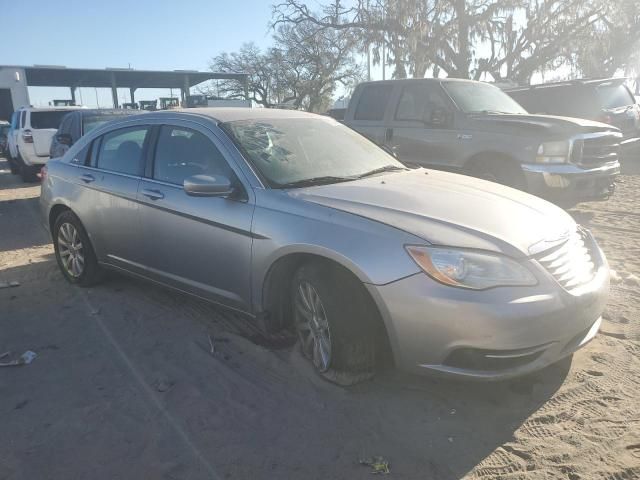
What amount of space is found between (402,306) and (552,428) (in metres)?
0.99

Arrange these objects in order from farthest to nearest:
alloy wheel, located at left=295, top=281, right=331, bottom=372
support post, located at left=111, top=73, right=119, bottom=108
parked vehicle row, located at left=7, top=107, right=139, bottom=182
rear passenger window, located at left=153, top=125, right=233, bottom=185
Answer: support post, located at left=111, top=73, right=119, bottom=108
parked vehicle row, located at left=7, top=107, right=139, bottom=182
rear passenger window, located at left=153, top=125, right=233, bottom=185
alloy wheel, located at left=295, top=281, right=331, bottom=372

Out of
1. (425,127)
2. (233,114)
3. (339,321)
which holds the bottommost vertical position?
(339,321)

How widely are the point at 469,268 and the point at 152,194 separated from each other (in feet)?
8.14

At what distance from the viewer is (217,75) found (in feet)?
151

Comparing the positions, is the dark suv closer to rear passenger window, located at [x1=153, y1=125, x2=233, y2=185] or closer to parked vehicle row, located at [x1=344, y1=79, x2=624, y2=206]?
parked vehicle row, located at [x1=344, y1=79, x2=624, y2=206]

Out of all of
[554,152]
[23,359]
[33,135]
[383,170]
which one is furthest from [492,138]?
[33,135]

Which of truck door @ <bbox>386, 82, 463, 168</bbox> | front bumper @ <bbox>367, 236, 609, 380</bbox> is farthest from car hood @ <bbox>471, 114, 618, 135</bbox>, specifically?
front bumper @ <bbox>367, 236, 609, 380</bbox>

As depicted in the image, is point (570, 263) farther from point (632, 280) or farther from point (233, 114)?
point (233, 114)

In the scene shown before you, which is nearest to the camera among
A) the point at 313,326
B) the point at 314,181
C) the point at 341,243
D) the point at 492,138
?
the point at 341,243

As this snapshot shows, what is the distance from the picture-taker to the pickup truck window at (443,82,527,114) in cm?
721

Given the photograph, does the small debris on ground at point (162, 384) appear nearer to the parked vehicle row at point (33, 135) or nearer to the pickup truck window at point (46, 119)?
the parked vehicle row at point (33, 135)

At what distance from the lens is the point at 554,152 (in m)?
6.55

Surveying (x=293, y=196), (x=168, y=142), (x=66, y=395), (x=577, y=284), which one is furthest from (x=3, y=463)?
(x=577, y=284)

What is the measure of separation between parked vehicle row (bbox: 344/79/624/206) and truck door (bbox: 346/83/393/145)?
0.02 metres
